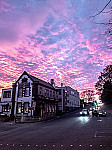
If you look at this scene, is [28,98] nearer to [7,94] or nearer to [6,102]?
[6,102]

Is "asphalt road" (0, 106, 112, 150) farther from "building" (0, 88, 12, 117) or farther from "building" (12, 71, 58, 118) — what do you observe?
"building" (0, 88, 12, 117)

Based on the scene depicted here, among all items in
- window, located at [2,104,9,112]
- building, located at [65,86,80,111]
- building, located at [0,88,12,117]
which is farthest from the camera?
building, located at [65,86,80,111]

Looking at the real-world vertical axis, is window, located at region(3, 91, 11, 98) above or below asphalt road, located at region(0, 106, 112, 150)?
above

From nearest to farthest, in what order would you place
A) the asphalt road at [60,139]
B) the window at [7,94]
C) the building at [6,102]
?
the asphalt road at [60,139] → the building at [6,102] → the window at [7,94]

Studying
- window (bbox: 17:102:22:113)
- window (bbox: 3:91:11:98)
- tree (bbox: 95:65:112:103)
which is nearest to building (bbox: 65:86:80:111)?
tree (bbox: 95:65:112:103)

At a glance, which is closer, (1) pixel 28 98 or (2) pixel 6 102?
(1) pixel 28 98

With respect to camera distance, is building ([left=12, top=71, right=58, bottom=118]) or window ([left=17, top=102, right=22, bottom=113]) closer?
building ([left=12, top=71, right=58, bottom=118])

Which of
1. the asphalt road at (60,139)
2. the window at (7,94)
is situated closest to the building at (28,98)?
the window at (7,94)

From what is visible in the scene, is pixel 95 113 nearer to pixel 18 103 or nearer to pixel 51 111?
pixel 51 111

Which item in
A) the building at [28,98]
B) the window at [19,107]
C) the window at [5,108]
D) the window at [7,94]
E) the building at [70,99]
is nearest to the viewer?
the building at [28,98]

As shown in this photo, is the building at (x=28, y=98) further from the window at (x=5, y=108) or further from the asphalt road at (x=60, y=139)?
the asphalt road at (x=60, y=139)

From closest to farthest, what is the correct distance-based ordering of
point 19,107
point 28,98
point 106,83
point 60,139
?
point 60,139, point 28,98, point 19,107, point 106,83

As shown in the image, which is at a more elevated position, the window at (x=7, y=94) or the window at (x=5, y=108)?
the window at (x=7, y=94)

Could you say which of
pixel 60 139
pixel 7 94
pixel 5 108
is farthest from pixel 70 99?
pixel 60 139
